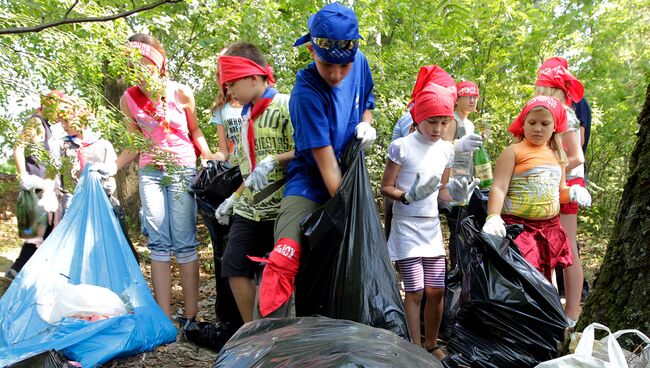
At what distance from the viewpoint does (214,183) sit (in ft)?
10.0

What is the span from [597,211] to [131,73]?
19.5 ft

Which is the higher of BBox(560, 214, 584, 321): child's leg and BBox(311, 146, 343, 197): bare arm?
BBox(311, 146, 343, 197): bare arm

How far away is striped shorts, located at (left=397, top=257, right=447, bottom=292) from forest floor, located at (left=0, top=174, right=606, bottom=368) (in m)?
1.14

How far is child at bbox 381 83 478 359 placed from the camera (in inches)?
107

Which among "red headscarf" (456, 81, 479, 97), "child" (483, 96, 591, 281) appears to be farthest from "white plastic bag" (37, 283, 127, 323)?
"red headscarf" (456, 81, 479, 97)

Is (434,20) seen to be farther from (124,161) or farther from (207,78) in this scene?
(124,161)

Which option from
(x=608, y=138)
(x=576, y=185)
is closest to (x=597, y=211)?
(x=608, y=138)

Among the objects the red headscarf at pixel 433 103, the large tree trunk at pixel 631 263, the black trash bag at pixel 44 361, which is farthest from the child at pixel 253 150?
the large tree trunk at pixel 631 263

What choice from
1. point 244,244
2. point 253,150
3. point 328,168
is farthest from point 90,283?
point 328,168

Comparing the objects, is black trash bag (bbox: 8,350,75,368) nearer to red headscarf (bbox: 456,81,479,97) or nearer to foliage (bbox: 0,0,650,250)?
foliage (bbox: 0,0,650,250)

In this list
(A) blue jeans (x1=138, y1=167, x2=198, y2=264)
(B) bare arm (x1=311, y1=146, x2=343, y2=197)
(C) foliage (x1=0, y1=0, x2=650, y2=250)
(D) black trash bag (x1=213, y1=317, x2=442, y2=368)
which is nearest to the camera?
(D) black trash bag (x1=213, y1=317, x2=442, y2=368)

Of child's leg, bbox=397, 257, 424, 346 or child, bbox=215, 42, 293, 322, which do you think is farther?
child's leg, bbox=397, 257, 424, 346

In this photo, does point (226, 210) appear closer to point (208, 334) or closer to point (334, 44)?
point (208, 334)

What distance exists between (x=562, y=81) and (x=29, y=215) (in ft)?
13.0
